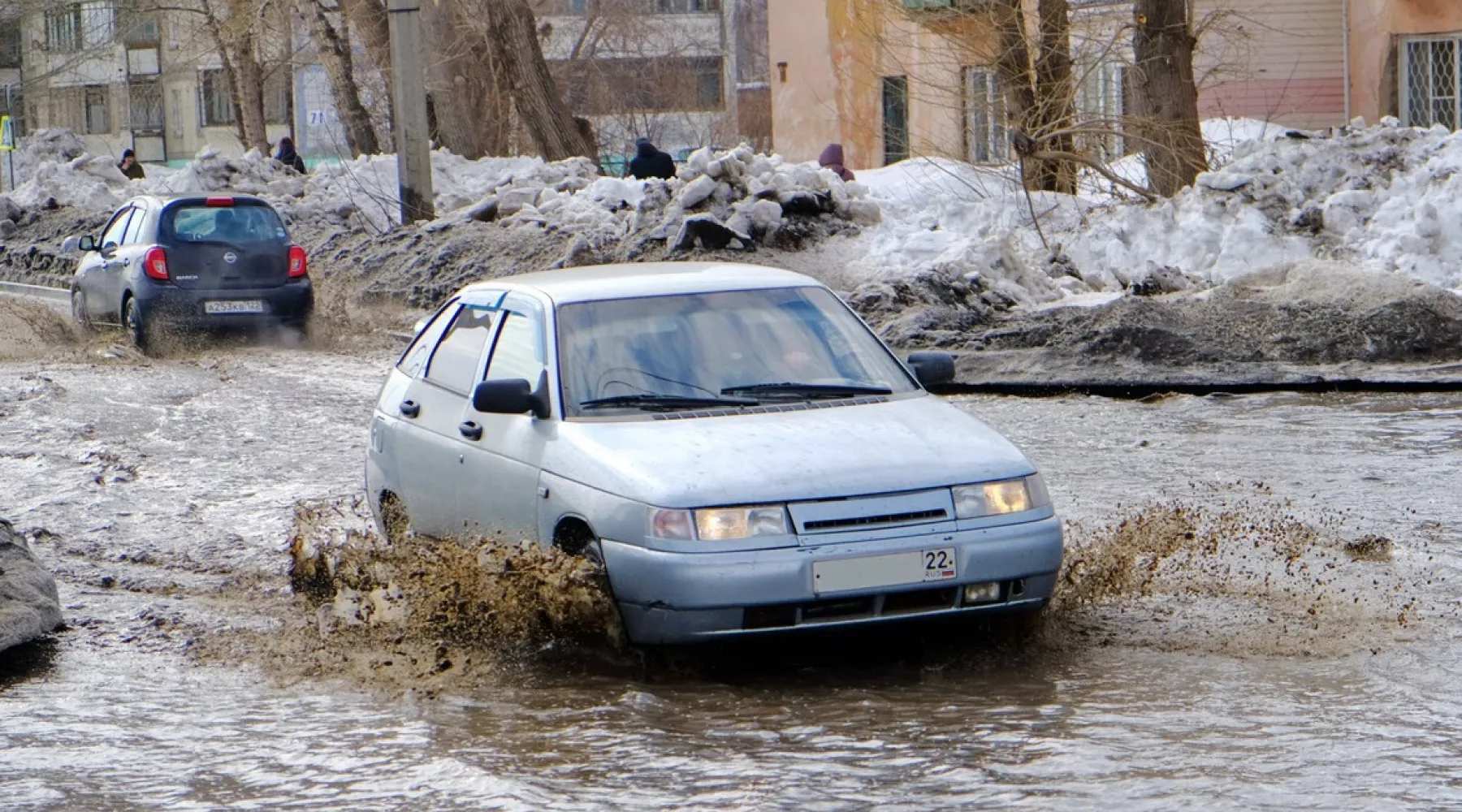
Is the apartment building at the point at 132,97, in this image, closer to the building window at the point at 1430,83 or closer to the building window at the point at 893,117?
the building window at the point at 893,117

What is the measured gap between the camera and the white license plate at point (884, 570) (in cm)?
579

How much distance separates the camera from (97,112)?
79375 mm

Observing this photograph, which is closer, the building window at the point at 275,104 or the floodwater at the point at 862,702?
the floodwater at the point at 862,702

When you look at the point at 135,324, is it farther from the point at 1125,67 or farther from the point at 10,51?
the point at 10,51

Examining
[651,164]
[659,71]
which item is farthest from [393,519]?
[659,71]

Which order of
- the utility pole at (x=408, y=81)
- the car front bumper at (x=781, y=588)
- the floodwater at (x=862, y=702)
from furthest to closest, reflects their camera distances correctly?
the utility pole at (x=408, y=81)
the car front bumper at (x=781, y=588)
the floodwater at (x=862, y=702)

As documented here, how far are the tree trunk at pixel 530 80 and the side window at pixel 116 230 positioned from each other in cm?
1047

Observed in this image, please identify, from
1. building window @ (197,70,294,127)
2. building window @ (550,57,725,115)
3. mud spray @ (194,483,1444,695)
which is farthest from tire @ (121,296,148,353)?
building window @ (197,70,294,127)

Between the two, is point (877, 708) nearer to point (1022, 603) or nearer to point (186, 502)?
point (1022, 603)

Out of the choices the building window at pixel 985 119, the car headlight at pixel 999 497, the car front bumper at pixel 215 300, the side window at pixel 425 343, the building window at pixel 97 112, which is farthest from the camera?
the building window at pixel 97 112

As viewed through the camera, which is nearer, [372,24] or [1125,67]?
[1125,67]

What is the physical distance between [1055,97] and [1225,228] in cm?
306

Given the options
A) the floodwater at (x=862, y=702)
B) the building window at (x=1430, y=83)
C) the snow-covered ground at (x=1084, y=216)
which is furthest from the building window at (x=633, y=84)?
the floodwater at (x=862, y=702)

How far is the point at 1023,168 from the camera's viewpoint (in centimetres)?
2091
